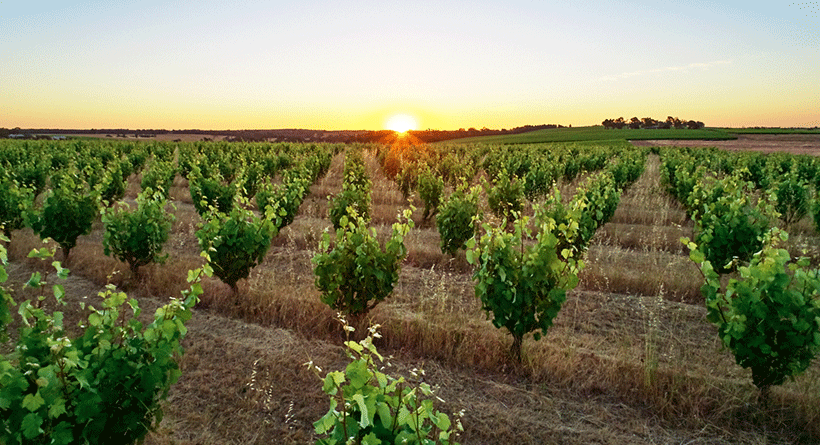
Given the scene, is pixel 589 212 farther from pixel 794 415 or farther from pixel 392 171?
pixel 392 171

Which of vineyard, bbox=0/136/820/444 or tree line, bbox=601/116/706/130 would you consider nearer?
vineyard, bbox=0/136/820/444

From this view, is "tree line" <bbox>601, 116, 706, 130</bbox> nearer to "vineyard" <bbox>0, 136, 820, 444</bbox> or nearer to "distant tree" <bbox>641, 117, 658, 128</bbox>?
"distant tree" <bbox>641, 117, 658, 128</bbox>

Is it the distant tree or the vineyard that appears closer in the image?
the vineyard

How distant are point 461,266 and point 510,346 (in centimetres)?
343

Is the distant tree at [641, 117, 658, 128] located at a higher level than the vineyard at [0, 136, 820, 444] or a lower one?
higher

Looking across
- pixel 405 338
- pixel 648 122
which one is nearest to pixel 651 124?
pixel 648 122

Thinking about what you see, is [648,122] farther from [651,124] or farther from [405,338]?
[405,338]

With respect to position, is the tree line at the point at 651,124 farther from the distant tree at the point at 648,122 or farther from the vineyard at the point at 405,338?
the vineyard at the point at 405,338

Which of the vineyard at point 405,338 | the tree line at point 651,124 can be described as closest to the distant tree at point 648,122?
the tree line at point 651,124

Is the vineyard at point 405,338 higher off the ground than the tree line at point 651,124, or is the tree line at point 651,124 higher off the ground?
the tree line at point 651,124

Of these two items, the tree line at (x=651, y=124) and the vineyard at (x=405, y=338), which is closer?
the vineyard at (x=405, y=338)

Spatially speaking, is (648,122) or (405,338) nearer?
(405,338)

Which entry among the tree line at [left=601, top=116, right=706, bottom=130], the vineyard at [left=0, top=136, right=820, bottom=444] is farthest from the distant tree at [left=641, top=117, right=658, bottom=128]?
the vineyard at [left=0, top=136, right=820, bottom=444]

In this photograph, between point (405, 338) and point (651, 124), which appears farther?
point (651, 124)
